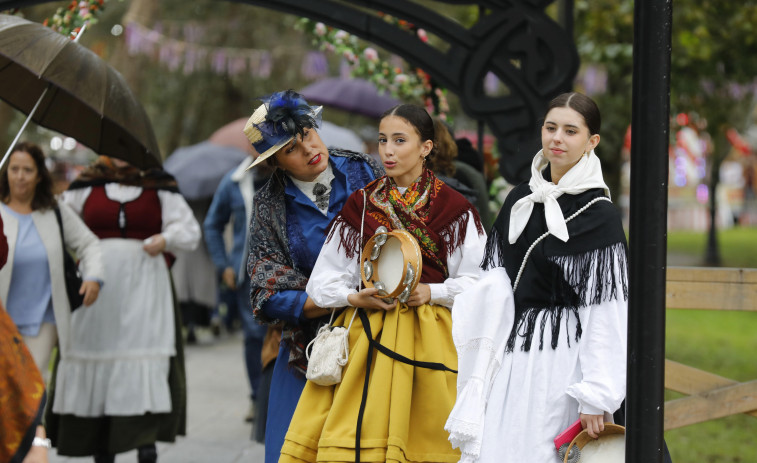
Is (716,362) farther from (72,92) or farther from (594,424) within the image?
(594,424)

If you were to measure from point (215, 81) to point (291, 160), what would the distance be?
55.4 feet

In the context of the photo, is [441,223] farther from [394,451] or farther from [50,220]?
[50,220]

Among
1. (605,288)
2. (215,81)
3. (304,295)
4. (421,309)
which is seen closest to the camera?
(605,288)

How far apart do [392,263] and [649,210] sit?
1.35 metres

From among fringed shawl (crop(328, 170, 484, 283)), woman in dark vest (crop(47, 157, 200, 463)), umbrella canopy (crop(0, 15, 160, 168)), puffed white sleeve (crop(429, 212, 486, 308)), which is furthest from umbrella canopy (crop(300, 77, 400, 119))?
puffed white sleeve (crop(429, 212, 486, 308))

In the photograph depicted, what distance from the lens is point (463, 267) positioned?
160 inches

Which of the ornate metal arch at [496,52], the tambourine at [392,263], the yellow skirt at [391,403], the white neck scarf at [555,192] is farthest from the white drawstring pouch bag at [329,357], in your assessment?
the ornate metal arch at [496,52]

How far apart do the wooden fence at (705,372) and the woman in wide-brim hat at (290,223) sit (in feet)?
6.08

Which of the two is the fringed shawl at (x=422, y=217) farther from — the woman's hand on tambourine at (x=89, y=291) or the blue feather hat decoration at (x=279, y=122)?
the woman's hand on tambourine at (x=89, y=291)

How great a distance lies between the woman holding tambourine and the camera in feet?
12.8

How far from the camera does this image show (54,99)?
18.5ft

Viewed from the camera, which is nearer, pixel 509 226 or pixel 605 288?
pixel 605 288

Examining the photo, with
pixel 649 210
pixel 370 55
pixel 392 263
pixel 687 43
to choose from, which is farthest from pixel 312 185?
pixel 687 43

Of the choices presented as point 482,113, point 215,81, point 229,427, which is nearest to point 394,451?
point 482,113
